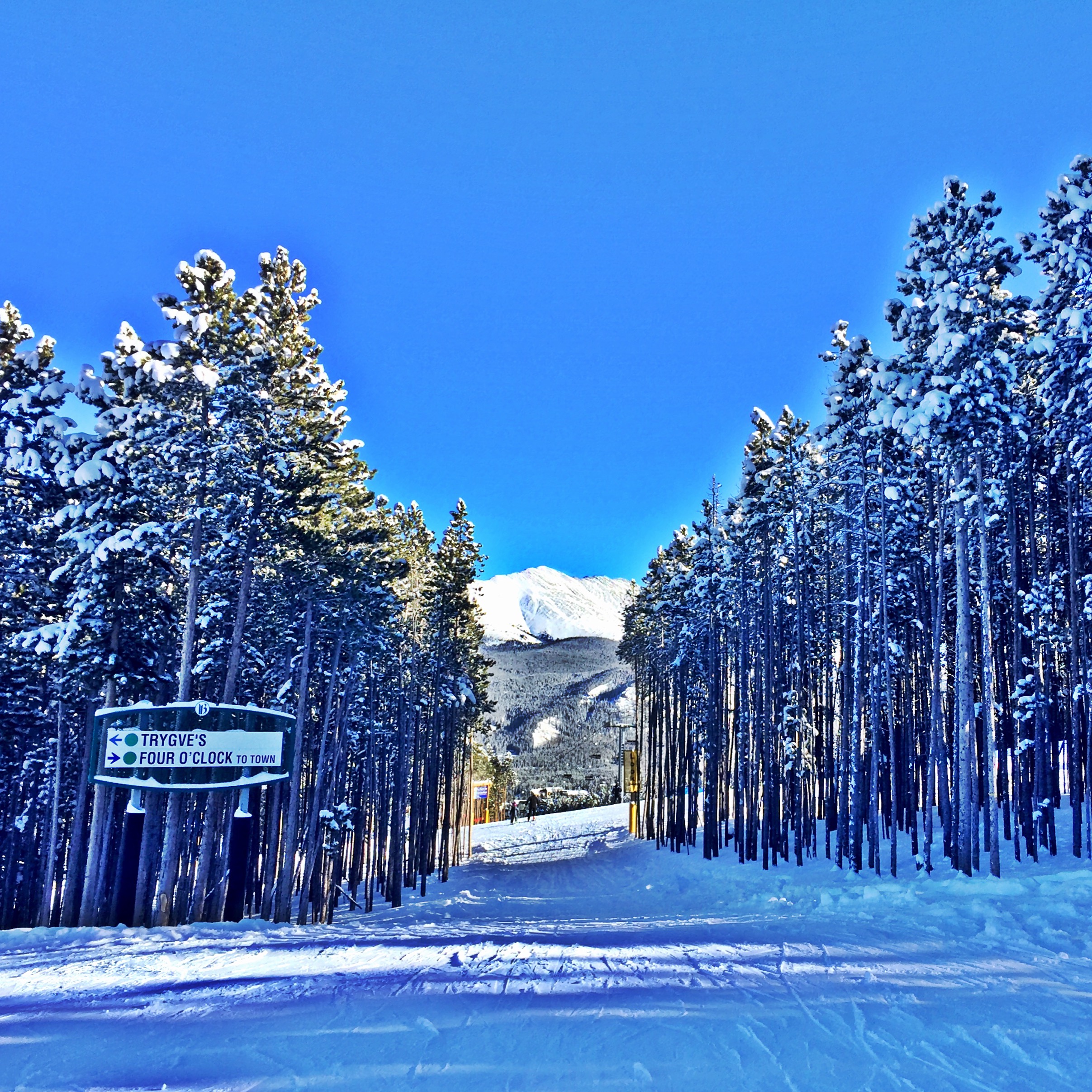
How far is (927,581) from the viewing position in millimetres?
25969

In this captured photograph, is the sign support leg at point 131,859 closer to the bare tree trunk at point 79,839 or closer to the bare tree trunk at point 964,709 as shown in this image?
the bare tree trunk at point 79,839

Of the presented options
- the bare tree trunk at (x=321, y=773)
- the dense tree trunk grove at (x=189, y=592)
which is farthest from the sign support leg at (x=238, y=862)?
the bare tree trunk at (x=321, y=773)

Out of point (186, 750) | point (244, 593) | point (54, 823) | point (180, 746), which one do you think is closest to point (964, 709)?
point (186, 750)

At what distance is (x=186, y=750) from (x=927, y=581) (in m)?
23.2

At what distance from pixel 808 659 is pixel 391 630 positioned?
16.2 meters

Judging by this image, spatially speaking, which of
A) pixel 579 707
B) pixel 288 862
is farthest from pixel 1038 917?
pixel 579 707

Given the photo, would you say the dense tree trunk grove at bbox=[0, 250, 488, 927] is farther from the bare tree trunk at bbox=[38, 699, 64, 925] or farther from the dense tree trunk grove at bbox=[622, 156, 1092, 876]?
the dense tree trunk grove at bbox=[622, 156, 1092, 876]

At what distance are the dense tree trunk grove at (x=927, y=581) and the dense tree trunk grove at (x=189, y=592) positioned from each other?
46.0ft

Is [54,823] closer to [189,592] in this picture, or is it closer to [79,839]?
[79,839]

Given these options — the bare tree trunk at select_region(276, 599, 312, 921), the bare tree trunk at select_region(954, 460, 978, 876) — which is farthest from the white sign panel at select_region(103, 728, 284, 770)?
the bare tree trunk at select_region(954, 460, 978, 876)

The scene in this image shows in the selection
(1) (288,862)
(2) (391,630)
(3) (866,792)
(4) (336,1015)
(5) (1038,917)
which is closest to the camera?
(4) (336,1015)

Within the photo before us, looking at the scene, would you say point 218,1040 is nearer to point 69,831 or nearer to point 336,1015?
point 336,1015

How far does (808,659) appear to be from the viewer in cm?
2980

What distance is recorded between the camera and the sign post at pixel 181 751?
1472cm
